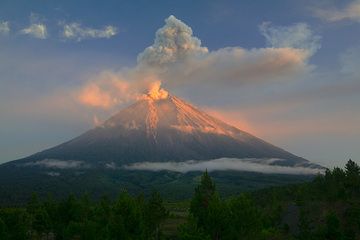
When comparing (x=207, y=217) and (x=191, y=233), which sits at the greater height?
(x=207, y=217)

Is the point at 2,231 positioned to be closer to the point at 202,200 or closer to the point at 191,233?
the point at 202,200

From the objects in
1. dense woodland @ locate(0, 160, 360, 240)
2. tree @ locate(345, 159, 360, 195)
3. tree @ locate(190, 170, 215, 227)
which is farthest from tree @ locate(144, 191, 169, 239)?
tree @ locate(345, 159, 360, 195)

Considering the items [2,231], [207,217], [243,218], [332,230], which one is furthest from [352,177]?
[2,231]

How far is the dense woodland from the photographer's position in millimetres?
52688

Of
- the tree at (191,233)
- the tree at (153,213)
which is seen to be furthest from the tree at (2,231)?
A: the tree at (191,233)

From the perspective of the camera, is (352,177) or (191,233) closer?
(191,233)

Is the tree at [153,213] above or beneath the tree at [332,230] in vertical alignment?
above

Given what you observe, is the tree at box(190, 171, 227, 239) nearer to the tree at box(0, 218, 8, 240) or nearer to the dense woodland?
the dense woodland

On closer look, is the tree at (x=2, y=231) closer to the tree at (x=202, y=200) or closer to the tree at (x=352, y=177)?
the tree at (x=202, y=200)

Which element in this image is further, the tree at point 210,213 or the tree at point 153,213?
the tree at point 153,213

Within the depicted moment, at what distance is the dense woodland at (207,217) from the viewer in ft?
173

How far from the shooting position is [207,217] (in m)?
53.6

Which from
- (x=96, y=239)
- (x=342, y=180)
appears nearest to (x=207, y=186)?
(x=96, y=239)

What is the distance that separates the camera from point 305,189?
107m
